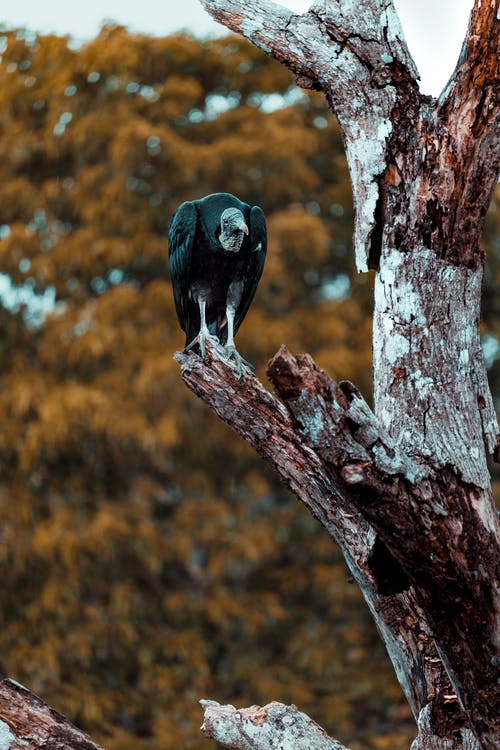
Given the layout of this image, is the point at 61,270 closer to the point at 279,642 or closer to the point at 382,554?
the point at 279,642

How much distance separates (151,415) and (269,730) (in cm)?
583

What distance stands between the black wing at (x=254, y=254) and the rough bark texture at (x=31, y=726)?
2.07 metres

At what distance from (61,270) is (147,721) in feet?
12.8

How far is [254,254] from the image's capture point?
15.3 ft

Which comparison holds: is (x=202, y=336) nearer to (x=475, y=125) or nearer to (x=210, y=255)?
(x=210, y=255)

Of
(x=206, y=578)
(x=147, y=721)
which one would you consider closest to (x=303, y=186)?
(x=206, y=578)

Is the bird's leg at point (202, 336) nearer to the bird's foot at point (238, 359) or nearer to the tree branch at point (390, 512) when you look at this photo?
the bird's foot at point (238, 359)

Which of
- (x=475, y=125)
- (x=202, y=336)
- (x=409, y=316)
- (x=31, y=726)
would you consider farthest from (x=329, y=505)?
(x=475, y=125)

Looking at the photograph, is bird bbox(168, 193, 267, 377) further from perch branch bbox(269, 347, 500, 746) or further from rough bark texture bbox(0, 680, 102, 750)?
perch branch bbox(269, 347, 500, 746)

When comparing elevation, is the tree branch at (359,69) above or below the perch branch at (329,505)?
above

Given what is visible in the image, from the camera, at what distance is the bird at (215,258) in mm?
4504

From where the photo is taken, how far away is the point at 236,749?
3.16 m

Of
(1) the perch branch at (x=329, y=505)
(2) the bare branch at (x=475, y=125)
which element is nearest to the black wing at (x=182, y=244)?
(1) the perch branch at (x=329, y=505)

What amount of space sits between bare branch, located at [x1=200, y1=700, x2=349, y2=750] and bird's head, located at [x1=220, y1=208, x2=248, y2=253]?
78.5 inches
